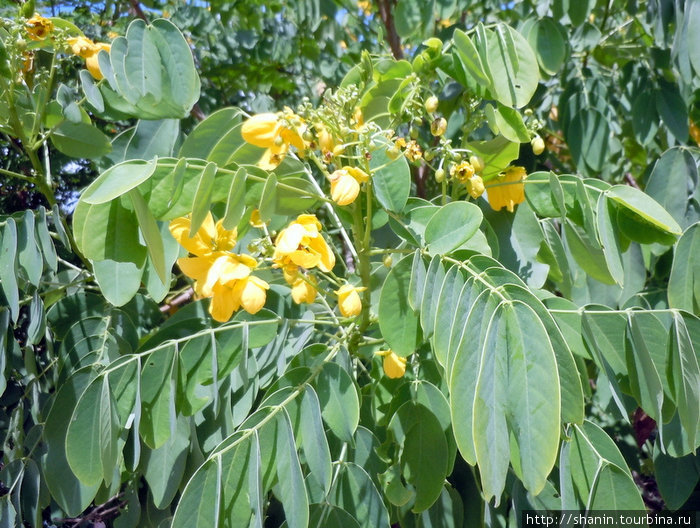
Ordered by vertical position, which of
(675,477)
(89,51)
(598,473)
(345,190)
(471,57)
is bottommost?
(675,477)

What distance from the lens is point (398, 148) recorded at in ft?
3.90

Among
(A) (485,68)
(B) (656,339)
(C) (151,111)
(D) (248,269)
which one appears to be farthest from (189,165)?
(B) (656,339)

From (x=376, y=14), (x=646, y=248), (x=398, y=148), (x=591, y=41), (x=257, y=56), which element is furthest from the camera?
(x=376, y=14)

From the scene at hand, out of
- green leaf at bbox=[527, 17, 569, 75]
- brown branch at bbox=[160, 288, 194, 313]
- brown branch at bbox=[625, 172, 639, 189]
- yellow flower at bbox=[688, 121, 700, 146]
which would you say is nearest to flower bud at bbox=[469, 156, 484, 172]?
green leaf at bbox=[527, 17, 569, 75]

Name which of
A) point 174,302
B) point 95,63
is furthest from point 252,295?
point 174,302

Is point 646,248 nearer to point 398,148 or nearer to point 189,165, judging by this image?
point 398,148

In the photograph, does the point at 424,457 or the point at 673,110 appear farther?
the point at 673,110

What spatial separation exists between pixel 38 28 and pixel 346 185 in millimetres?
919

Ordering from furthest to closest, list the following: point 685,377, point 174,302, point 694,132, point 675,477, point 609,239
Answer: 1. point 694,132
2. point 174,302
3. point 675,477
4. point 609,239
5. point 685,377

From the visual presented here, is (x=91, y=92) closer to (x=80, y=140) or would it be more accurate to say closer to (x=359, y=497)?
(x=80, y=140)

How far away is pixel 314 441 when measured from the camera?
112 cm

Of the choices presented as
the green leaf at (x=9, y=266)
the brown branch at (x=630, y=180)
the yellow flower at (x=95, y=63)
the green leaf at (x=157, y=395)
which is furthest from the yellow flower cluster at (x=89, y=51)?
the brown branch at (x=630, y=180)

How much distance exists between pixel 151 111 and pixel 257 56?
123 centimetres

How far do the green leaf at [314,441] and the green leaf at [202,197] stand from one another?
0.35m
